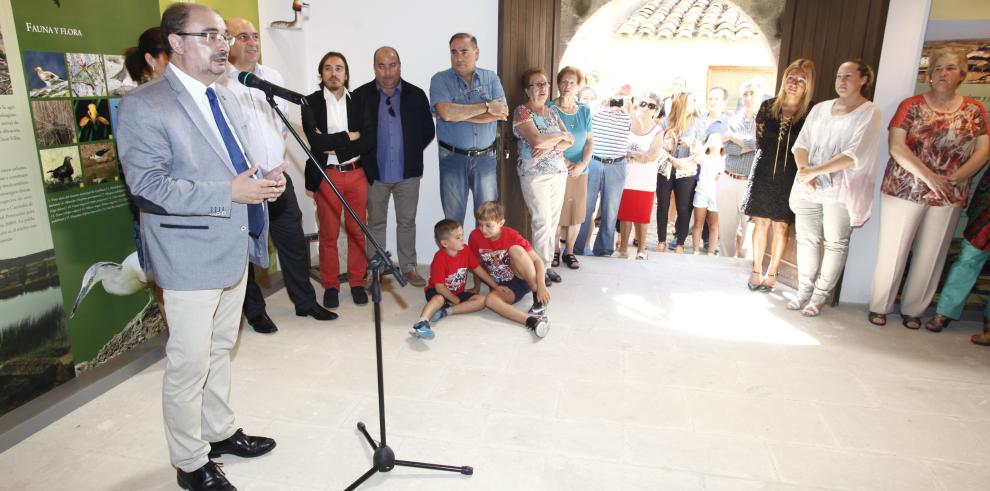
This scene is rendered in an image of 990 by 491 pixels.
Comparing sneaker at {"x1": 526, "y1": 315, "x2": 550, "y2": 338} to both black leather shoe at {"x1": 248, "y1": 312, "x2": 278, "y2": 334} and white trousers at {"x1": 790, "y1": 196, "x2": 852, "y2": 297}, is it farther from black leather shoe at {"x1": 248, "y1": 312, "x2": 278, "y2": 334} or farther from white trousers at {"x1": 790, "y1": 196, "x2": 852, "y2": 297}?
white trousers at {"x1": 790, "y1": 196, "x2": 852, "y2": 297}

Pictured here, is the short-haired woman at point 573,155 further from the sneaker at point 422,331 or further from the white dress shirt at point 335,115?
the sneaker at point 422,331

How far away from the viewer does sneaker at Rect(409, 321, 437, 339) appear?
3264 millimetres

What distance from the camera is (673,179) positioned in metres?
5.65

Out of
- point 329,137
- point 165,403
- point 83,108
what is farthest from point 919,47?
point 83,108

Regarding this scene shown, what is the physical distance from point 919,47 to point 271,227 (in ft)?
13.5

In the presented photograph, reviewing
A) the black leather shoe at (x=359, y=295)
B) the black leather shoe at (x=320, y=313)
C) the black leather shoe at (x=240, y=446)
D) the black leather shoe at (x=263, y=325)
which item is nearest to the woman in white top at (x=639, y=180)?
the black leather shoe at (x=359, y=295)

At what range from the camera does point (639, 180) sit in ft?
17.6

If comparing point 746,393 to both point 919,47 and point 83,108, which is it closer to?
point 919,47

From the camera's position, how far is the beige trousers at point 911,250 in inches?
137

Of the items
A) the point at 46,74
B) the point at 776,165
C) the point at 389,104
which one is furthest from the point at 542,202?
the point at 46,74

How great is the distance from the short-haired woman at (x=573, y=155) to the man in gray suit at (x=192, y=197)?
9.37 ft

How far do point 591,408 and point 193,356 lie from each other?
1616mm

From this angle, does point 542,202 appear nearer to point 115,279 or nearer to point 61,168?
point 115,279

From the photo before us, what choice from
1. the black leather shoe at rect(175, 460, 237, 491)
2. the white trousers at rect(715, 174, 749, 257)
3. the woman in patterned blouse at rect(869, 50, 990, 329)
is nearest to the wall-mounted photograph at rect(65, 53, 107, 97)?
the black leather shoe at rect(175, 460, 237, 491)
